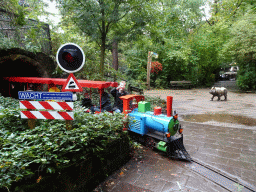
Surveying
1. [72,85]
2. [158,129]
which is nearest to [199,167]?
[158,129]

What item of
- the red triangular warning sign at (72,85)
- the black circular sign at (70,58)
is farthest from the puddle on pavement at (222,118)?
the black circular sign at (70,58)

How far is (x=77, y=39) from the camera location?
9.23m

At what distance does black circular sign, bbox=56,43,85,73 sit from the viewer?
2.90 meters

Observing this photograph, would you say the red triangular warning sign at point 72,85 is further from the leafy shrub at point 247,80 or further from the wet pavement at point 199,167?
the leafy shrub at point 247,80

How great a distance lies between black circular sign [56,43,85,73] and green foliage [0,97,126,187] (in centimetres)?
96

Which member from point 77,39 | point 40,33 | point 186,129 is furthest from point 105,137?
point 77,39

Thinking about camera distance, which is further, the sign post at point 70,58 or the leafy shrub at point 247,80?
the leafy shrub at point 247,80

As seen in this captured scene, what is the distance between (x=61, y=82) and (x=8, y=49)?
2354mm

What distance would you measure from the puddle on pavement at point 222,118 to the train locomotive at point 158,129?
386 centimetres

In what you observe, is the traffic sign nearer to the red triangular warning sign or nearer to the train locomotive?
the red triangular warning sign

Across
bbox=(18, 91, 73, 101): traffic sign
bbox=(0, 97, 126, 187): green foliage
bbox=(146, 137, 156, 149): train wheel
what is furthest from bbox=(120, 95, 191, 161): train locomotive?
bbox=(18, 91, 73, 101): traffic sign

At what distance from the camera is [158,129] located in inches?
176

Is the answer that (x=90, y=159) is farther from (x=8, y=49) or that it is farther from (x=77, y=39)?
(x=77, y=39)

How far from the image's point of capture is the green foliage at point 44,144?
199cm
